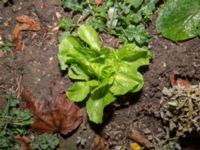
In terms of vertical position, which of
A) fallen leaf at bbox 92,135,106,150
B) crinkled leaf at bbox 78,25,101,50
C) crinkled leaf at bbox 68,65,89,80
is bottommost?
fallen leaf at bbox 92,135,106,150

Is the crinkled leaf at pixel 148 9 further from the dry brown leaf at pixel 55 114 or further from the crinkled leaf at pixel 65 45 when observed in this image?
the dry brown leaf at pixel 55 114

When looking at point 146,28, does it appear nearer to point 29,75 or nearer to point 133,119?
point 133,119

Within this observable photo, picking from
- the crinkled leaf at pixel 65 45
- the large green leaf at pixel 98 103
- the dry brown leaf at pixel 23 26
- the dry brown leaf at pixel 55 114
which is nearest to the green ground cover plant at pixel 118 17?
the crinkled leaf at pixel 65 45

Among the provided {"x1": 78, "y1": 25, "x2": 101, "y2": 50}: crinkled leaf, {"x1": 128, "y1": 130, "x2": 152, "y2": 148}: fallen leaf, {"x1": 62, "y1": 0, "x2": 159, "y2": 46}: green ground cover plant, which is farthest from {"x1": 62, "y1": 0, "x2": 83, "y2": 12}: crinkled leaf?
{"x1": 128, "y1": 130, "x2": 152, "y2": 148}: fallen leaf

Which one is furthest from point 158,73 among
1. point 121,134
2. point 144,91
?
point 121,134

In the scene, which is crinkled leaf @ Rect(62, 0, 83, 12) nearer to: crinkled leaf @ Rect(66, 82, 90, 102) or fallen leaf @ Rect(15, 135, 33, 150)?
crinkled leaf @ Rect(66, 82, 90, 102)

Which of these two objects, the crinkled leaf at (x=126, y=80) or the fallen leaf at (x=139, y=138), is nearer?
the crinkled leaf at (x=126, y=80)

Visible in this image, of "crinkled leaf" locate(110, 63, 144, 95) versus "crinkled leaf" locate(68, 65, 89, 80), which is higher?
"crinkled leaf" locate(68, 65, 89, 80)
